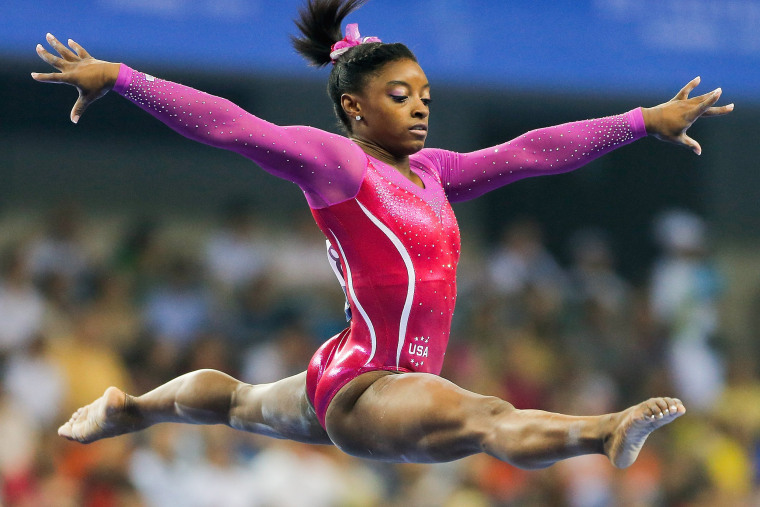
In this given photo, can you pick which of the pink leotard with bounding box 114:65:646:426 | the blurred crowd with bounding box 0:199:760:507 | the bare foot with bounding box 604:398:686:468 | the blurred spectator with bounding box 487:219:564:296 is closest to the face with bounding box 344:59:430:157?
the pink leotard with bounding box 114:65:646:426

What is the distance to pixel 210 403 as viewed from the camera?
371 cm

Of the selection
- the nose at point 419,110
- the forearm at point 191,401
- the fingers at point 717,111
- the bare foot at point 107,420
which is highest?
the fingers at point 717,111

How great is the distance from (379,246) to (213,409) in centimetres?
93

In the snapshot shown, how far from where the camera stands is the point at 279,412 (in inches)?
141

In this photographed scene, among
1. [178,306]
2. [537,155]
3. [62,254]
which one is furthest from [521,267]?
[537,155]

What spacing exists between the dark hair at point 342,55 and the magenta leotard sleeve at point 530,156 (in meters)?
0.40

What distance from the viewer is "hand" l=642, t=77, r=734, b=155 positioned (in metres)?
3.55

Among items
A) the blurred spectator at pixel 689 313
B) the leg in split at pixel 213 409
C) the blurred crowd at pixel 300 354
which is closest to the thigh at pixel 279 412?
the leg in split at pixel 213 409

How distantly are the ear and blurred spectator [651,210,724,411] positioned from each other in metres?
5.47

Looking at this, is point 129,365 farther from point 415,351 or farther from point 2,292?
point 415,351

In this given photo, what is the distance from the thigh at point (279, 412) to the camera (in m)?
3.52

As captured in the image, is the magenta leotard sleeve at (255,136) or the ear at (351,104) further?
the ear at (351,104)

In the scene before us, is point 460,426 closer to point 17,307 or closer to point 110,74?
point 110,74

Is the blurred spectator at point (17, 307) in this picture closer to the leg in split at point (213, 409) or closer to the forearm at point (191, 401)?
the leg in split at point (213, 409)
